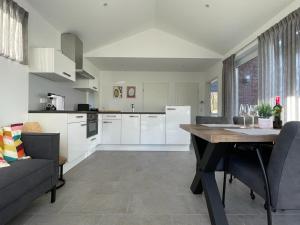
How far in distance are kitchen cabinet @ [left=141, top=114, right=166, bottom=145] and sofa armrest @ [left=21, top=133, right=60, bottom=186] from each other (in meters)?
2.81

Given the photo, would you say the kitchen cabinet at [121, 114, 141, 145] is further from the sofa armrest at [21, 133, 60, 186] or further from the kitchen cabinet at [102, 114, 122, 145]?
the sofa armrest at [21, 133, 60, 186]

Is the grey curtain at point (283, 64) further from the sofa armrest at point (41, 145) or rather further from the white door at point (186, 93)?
the white door at point (186, 93)

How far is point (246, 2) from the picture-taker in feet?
9.34

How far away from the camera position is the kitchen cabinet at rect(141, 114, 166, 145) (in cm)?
466

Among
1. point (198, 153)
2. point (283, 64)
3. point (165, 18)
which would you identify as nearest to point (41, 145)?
point (198, 153)

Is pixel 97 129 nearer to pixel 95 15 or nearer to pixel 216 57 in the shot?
pixel 95 15

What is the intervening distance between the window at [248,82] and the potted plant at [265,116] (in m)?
1.90

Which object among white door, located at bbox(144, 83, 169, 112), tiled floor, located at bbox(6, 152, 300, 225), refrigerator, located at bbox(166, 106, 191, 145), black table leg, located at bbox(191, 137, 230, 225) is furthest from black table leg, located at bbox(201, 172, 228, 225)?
white door, located at bbox(144, 83, 169, 112)

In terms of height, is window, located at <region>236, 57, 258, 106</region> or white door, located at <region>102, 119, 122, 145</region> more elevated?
window, located at <region>236, 57, 258, 106</region>

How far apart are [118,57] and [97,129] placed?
1.80 metres

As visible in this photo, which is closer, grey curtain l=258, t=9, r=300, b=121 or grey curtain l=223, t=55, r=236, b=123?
grey curtain l=258, t=9, r=300, b=121

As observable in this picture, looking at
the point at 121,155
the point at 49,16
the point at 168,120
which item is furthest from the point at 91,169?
the point at 49,16

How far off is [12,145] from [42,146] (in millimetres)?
249

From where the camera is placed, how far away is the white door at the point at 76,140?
2.93 m
